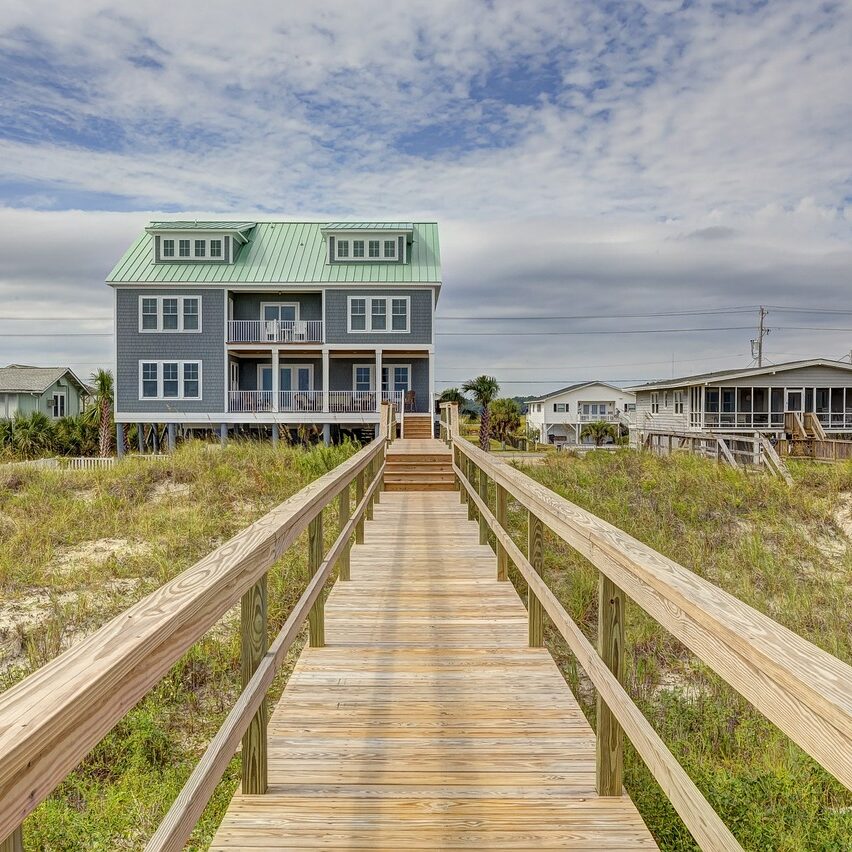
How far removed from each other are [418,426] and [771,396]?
20.7 m

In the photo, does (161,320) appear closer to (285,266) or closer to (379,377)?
(285,266)

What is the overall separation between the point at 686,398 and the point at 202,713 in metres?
36.1

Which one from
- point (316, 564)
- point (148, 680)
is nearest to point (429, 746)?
point (316, 564)

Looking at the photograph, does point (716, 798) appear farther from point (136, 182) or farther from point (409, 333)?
point (136, 182)

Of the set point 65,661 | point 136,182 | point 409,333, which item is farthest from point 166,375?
point 65,661

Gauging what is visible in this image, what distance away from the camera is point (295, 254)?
95.5ft

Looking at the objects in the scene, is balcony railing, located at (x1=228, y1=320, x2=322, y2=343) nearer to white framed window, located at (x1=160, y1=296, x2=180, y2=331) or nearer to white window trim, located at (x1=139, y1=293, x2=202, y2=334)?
white window trim, located at (x1=139, y1=293, x2=202, y2=334)

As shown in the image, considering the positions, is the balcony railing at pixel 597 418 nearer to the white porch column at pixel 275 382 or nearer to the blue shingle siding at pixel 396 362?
the blue shingle siding at pixel 396 362

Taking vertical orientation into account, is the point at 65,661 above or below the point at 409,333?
below

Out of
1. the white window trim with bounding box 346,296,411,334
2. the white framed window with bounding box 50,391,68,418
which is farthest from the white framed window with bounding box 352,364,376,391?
the white framed window with bounding box 50,391,68,418

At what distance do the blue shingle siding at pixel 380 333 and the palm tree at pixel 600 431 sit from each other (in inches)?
865

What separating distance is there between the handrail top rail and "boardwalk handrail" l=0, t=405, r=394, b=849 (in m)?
1.30

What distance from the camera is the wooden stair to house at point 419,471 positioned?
1433cm

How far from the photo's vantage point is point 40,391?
142 ft
